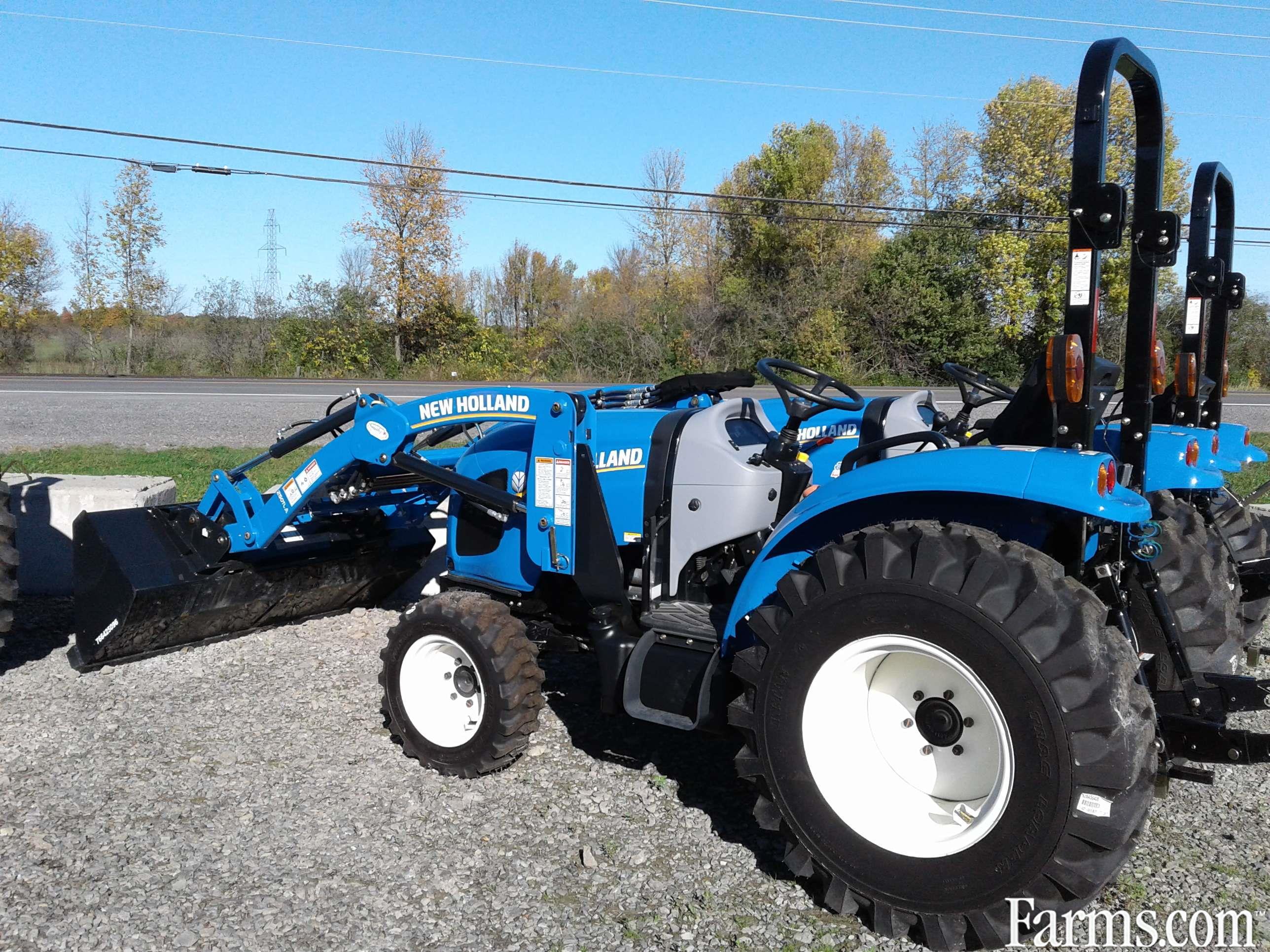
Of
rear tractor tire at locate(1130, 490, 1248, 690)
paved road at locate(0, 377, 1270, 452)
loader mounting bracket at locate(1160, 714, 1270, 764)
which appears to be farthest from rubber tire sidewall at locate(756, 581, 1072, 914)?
paved road at locate(0, 377, 1270, 452)

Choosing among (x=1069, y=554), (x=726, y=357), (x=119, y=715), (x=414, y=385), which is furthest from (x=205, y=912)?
(x=726, y=357)

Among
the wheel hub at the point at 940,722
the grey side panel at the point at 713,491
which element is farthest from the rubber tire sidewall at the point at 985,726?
the grey side panel at the point at 713,491

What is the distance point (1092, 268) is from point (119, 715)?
424 centimetres

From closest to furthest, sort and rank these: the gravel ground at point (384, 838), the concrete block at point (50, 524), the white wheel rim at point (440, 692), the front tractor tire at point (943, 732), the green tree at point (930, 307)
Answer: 1. the front tractor tire at point (943, 732)
2. the gravel ground at point (384, 838)
3. the white wheel rim at point (440, 692)
4. the concrete block at point (50, 524)
5. the green tree at point (930, 307)

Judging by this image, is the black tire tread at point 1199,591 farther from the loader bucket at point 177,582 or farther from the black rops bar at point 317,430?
the loader bucket at point 177,582

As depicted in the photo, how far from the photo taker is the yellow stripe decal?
398 centimetres

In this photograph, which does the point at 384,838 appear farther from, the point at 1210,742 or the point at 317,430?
the point at 1210,742

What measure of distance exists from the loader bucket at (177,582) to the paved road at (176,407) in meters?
2.84

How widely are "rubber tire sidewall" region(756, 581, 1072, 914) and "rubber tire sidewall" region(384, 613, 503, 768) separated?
4.16 ft

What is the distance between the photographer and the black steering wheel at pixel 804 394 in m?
3.81

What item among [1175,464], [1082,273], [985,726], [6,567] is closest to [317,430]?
[6,567]

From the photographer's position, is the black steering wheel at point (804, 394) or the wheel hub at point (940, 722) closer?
the wheel hub at point (940, 722)

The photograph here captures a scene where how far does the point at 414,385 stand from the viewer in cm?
2370

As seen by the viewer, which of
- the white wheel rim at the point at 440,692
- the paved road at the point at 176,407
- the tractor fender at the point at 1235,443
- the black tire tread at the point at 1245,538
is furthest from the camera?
the paved road at the point at 176,407
